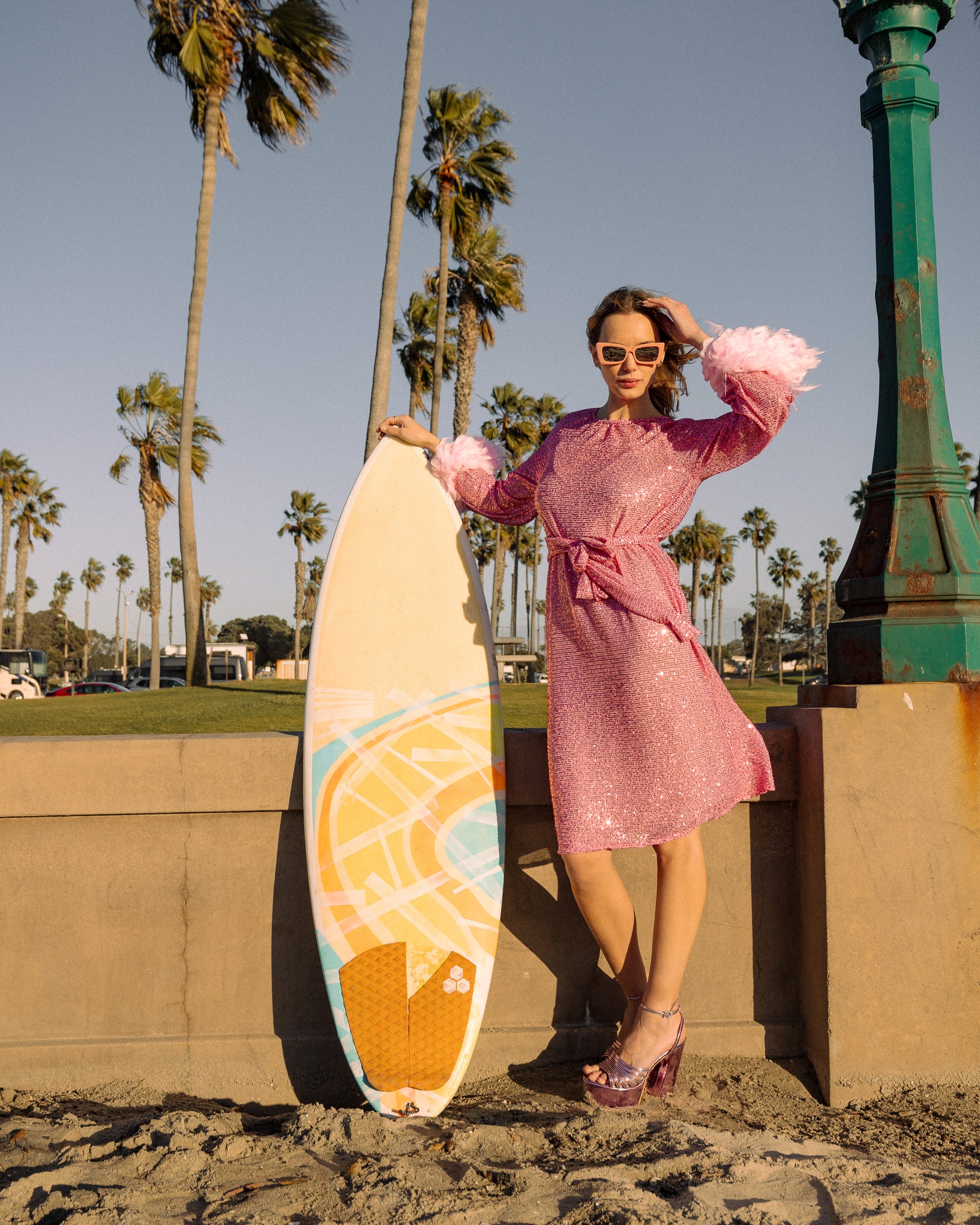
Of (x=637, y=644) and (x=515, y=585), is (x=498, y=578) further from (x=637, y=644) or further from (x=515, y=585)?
(x=637, y=644)

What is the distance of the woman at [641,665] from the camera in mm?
2268

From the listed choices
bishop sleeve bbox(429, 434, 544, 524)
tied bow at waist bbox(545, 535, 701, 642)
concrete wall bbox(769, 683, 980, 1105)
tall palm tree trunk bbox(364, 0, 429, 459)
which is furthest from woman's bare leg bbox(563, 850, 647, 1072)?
tall palm tree trunk bbox(364, 0, 429, 459)

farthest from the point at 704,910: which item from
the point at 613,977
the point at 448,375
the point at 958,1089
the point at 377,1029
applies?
the point at 448,375

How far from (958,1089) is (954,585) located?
140cm

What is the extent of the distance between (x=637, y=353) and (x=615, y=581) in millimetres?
659

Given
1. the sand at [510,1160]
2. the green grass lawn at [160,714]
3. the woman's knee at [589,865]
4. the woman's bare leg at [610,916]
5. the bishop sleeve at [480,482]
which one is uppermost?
the bishop sleeve at [480,482]

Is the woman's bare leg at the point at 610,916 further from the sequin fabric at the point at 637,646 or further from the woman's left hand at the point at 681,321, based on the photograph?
the woman's left hand at the point at 681,321

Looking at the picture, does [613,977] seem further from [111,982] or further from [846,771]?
[111,982]

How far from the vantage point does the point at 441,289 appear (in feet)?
54.4

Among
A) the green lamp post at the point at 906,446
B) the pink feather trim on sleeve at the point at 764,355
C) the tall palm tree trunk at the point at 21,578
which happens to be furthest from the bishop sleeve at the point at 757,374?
the tall palm tree trunk at the point at 21,578

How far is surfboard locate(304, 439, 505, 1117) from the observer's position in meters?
2.51

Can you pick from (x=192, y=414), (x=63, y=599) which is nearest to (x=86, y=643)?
(x=63, y=599)

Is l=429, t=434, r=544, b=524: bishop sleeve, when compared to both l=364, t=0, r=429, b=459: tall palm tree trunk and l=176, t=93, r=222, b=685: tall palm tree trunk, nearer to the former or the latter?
l=364, t=0, r=429, b=459: tall palm tree trunk

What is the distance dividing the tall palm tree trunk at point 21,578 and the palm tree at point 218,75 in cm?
2384
